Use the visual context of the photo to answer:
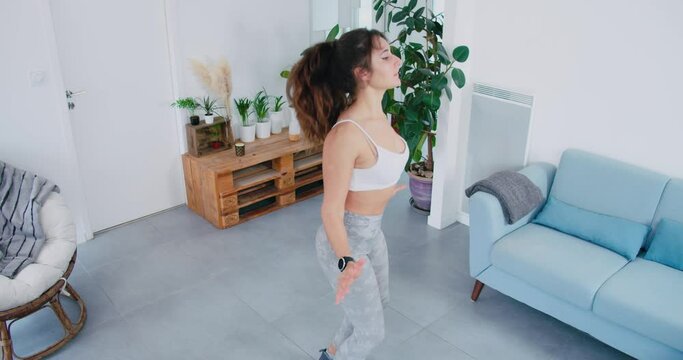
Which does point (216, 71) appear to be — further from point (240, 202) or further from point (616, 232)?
point (616, 232)

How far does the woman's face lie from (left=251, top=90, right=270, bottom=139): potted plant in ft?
7.32

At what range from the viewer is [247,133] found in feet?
13.3

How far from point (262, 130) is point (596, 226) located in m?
2.39

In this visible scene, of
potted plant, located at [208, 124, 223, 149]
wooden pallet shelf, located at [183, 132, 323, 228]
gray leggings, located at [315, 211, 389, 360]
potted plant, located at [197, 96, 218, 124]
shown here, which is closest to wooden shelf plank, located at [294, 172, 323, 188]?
wooden pallet shelf, located at [183, 132, 323, 228]

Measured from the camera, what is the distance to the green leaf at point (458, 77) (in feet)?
10.9

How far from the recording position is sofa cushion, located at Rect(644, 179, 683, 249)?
2.67 meters

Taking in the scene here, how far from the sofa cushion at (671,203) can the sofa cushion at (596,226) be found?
10 cm

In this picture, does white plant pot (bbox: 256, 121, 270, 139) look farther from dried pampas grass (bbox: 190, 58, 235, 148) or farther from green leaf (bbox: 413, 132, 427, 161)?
green leaf (bbox: 413, 132, 427, 161)

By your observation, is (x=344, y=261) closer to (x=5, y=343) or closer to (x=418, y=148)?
(x=5, y=343)

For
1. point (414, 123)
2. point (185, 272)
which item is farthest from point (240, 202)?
point (414, 123)

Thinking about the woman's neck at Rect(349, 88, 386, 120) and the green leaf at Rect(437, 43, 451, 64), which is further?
the green leaf at Rect(437, 43, 451, 64)

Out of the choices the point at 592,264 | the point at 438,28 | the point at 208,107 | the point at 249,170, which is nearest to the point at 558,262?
the point at 592,264

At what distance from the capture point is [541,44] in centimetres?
313

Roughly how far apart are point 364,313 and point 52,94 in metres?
2.31
